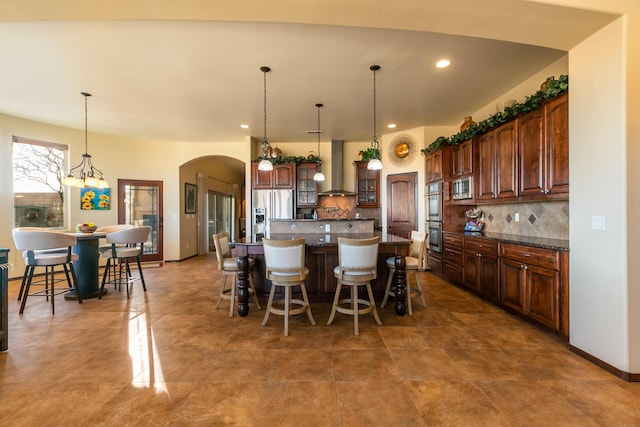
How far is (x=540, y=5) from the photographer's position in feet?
6.33

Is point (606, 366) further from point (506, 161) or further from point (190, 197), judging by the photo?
point (190, 197)

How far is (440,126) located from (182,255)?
22.2ft

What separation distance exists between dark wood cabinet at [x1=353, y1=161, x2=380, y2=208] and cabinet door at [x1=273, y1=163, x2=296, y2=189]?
5.04 feet

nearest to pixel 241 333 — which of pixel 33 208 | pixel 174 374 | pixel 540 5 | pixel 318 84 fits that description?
pixel 174 374

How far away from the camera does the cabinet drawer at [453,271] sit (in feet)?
14.0

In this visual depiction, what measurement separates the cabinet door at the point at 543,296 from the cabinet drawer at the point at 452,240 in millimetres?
1413

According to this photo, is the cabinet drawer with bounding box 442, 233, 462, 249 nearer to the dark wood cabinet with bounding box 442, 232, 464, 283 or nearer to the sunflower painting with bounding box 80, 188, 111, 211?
the dark wood cabinet with bounding box 442, 232, 464, 283

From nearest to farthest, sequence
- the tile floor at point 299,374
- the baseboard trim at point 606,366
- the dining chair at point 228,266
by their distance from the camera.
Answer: the tile floor at point 299,374 < the baseboard trim at point 606,366 < the dining chair at point 228,266

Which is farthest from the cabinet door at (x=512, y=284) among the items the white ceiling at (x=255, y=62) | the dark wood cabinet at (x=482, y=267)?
the white ceiling at (x=255, y=62)

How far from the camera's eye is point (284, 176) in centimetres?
664

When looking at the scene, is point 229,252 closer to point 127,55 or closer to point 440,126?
point 127,55

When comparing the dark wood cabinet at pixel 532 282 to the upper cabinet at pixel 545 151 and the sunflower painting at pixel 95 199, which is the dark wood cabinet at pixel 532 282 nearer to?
the upper cabinet at pixel 545 151

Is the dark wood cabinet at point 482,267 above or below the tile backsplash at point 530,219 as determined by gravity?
below

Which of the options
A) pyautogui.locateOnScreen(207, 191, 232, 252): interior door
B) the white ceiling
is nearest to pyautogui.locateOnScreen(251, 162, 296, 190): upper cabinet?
the white ceiling
